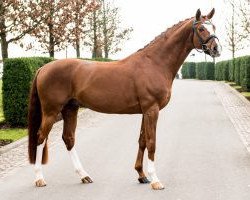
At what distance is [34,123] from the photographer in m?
8.38

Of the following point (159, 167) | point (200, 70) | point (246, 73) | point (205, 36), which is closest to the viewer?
point (205, 36)

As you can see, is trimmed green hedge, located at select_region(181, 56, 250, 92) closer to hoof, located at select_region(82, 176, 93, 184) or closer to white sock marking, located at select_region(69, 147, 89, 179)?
white sock marking, located at select_region(69, 147, 89, 179)

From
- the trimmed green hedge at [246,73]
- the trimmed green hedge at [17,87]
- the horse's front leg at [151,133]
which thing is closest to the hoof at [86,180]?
the horse's front leg at [151,133]

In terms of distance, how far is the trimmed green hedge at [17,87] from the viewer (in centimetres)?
1563

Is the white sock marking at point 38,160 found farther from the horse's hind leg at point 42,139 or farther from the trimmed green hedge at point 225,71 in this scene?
the trimmed green hedge at point 225,71

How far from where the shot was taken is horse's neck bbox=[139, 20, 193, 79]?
316 inches

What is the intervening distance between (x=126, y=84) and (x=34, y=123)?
5.36 feet

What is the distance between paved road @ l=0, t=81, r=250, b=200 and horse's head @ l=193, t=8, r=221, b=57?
203cm

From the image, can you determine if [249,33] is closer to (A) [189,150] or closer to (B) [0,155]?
(A) [189,150]

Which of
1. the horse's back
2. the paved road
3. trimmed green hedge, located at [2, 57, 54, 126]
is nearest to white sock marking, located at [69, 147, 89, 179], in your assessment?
the paved road

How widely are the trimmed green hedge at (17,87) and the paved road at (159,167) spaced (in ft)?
6.06

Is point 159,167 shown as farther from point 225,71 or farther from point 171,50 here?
point 225,71

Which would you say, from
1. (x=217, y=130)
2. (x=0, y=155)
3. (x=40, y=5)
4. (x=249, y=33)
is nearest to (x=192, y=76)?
(x=249, y=33)

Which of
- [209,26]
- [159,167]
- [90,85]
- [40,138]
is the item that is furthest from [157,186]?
[209,26]
